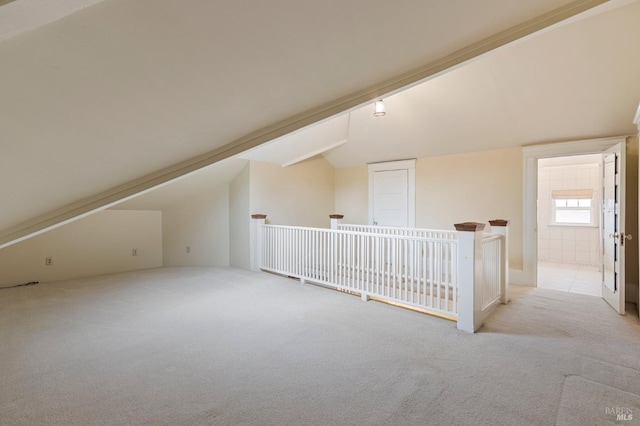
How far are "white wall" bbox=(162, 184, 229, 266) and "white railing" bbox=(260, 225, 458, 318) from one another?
1.10m

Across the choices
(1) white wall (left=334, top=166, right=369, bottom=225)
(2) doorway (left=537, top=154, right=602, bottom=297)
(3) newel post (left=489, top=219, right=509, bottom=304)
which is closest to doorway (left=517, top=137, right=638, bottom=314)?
(3) newel post (left=489, top=219, right=509, bottom=304)

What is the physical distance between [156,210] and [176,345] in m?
3.94

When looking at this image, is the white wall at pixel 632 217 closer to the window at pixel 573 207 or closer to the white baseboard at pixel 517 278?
the white baseboard at pixel 517 278

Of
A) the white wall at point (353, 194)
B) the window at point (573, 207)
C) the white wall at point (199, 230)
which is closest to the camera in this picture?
the white wall at point (199, 230)

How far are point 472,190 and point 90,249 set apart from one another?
636 centimetres

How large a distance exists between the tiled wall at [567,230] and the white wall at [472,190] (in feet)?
9.36

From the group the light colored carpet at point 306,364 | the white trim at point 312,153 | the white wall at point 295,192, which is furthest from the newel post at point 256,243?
the light colored carpet at point 306,364

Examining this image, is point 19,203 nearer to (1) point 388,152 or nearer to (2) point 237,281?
(2) point 237,281

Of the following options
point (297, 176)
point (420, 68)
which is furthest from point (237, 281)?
point (420, 68)

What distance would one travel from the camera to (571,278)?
4.78 metres

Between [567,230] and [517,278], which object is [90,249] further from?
[567,230]

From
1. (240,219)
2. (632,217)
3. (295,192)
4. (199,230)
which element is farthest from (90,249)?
(632,217)

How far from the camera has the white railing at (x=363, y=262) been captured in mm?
3158

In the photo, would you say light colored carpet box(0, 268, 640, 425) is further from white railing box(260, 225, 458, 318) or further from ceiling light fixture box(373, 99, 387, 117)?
ceiling light fixture box(373, 99, 387, 117)
